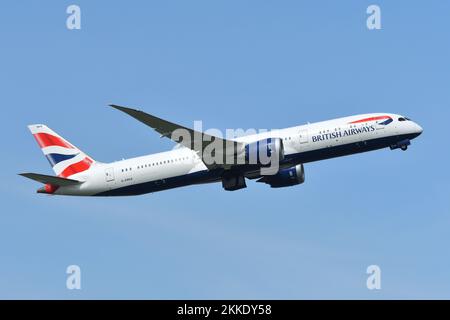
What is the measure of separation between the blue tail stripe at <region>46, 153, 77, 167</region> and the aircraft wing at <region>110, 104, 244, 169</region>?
35.3ft

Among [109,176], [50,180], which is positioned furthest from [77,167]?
[109,176]

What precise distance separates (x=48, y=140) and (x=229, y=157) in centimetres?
1595

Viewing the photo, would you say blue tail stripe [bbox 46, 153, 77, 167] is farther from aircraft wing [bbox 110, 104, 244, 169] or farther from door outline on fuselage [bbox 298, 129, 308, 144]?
door outline on fuselage [bbox 298, 129, 308, 144]

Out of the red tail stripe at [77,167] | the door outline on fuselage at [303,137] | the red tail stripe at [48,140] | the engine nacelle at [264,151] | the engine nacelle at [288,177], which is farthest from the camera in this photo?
the red tail stripe at [48,140]

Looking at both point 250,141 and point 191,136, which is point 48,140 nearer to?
point 191,136

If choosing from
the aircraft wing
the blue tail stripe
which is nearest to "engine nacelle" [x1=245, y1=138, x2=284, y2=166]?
the aircraft wing

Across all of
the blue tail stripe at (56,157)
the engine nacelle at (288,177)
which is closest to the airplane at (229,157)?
the engine nacelle at (288,177)

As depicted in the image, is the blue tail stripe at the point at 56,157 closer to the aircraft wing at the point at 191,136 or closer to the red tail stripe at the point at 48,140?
the red tail stripe at the point at 48,140

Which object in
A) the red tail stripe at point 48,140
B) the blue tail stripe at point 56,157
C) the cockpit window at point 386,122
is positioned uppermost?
the red tail stripe at point 48,140

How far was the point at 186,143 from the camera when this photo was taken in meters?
64.6

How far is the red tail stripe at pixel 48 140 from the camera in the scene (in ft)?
235

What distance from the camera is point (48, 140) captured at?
236 ft

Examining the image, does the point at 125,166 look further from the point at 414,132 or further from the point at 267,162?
the point at 414,132

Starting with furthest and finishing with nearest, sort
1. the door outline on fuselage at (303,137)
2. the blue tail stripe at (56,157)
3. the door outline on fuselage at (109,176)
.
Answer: the blue tail stripe at (56,157) < the door outline on fuselage at (109,176) < the door outline on fuselage at (303,137)
